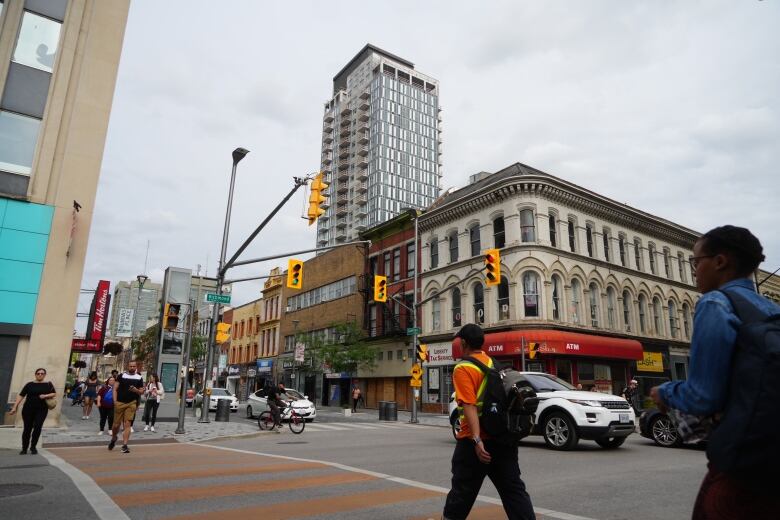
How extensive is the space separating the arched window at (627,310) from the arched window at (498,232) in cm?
925

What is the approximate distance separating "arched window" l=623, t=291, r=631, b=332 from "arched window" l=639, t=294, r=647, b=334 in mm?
1265

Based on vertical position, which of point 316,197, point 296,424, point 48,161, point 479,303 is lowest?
point 296,424

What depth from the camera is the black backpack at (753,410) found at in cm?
190

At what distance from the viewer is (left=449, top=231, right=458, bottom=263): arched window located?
32.4m

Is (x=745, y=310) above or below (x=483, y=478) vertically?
above

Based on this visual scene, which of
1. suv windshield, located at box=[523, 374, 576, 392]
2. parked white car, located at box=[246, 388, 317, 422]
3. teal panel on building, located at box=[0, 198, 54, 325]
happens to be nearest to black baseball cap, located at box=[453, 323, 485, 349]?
suv windshield, located at box=[523, 374, 576, 392]

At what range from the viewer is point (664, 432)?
1234 centimetres

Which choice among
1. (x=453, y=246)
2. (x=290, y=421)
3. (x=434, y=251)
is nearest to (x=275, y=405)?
(x=290, y=421)

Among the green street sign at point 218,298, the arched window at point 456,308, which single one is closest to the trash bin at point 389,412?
the arched window at point 456,308

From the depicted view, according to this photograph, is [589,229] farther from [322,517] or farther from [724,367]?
[724,367]

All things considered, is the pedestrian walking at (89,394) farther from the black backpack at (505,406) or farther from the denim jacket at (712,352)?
the denim jacket at (712,352)

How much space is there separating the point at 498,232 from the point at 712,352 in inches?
1095

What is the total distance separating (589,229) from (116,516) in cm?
3002

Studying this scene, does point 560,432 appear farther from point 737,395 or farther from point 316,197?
point 737,395
